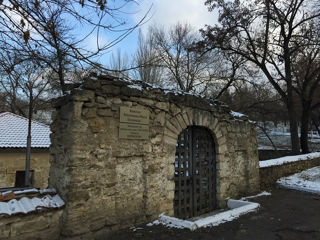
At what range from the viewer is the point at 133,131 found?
12.8 feet

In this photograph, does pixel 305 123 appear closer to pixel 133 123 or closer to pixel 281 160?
pixel 281 160

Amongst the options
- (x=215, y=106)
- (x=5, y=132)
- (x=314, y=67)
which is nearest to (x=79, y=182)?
Answer: (x=215, y=106)

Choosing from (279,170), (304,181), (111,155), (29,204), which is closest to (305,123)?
(304,181)

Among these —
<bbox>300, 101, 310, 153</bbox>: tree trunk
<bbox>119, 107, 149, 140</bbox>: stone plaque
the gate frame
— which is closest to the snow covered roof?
<bbox>119, 107, 149, 140</bbox>: stone plaque

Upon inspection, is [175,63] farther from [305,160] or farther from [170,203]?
[170,203]

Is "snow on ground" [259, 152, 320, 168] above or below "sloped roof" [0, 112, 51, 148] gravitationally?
below

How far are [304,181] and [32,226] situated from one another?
846 cm

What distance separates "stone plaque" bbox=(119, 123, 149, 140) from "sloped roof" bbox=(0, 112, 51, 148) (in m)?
7.64

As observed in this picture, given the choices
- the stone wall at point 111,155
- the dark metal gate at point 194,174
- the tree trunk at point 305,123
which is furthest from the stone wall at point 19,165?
the tree trunk at point 305,123

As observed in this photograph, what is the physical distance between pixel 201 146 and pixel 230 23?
38.1ft

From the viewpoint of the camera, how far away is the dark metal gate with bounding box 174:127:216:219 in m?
4.79

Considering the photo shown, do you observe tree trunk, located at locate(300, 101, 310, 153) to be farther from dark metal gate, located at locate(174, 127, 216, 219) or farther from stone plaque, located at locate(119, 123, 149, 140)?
stone plaque, located at locate(119, 123, 149, 140)

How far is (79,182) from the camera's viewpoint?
3.21m

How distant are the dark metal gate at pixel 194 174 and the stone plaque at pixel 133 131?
1.03 metres
